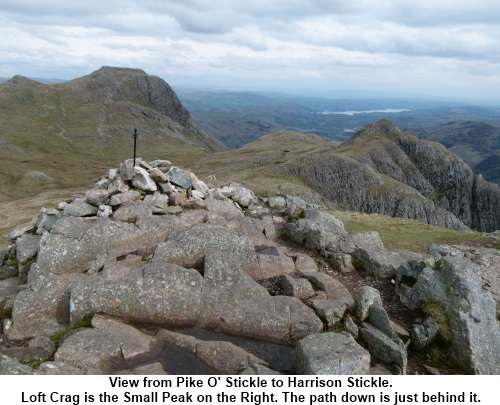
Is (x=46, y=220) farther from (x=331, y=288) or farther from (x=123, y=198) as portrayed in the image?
(x=331, y=288)

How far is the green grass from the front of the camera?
38.3m

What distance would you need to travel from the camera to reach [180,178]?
2625 cm

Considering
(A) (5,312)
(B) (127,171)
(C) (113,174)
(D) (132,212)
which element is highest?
(B) (127,171)

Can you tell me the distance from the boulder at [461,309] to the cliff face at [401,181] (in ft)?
292

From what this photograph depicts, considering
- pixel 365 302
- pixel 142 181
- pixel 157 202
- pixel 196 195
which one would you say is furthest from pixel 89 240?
pixel 365 302

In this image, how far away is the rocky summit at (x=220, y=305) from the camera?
40.0 ft

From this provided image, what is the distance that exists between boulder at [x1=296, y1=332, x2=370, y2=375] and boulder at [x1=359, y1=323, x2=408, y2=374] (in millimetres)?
1289

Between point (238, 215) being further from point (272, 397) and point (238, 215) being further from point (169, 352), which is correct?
point (272, 397)

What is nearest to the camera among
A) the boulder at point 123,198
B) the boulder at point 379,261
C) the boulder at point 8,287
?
the boulder at point 8,287

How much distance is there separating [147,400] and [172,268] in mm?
5664

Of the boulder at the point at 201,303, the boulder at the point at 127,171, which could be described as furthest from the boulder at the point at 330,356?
the boulder at the point at 127,171

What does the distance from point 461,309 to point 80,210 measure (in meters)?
19.2

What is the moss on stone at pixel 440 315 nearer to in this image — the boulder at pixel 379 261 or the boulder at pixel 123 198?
the boulder at pixel 379 261

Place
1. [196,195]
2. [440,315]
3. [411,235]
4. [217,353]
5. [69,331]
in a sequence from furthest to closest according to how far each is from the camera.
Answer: [411,235]
[196,195]
[440,315]
[69,331]
[217,353]
